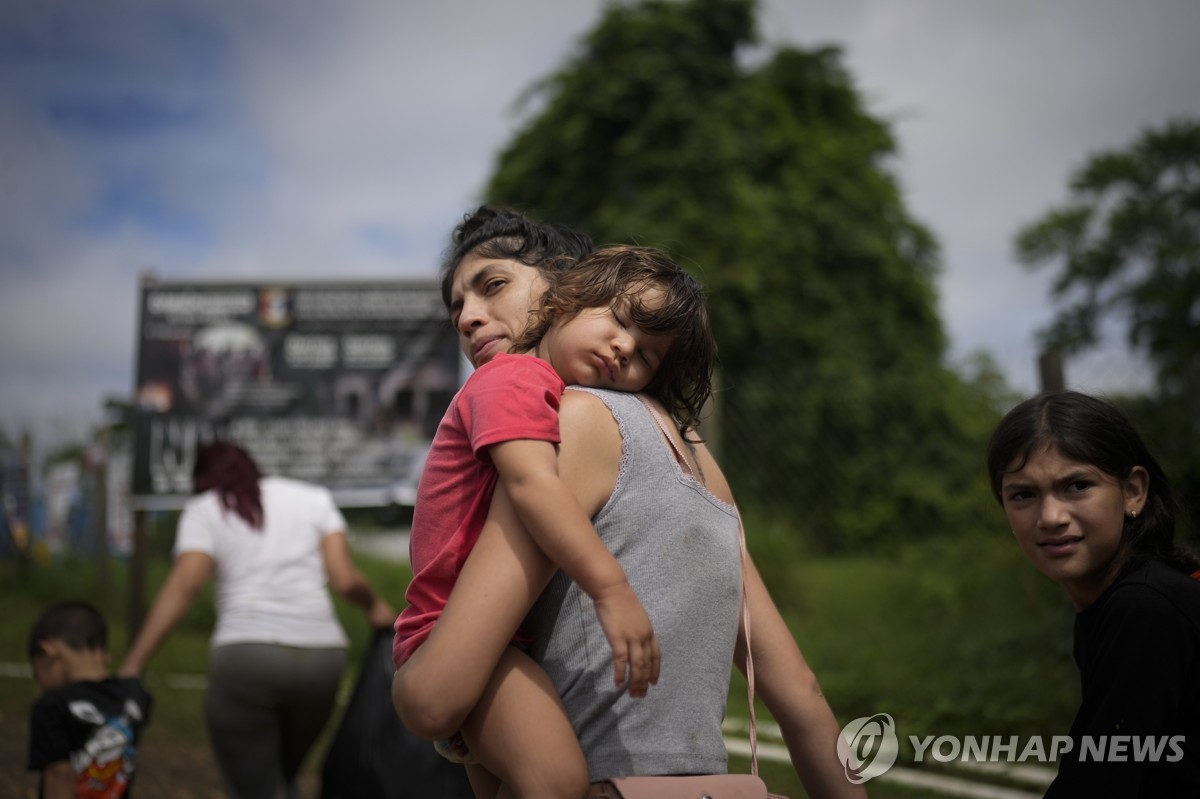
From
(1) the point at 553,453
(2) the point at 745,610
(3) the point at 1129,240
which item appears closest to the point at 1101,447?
(2) the point at 745,610

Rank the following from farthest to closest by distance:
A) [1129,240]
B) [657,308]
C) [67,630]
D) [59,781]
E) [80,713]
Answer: [1129,240] < [67,630] < [80,713] < [59,781] < [657,308]

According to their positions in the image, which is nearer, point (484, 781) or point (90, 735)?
point (484, 781)

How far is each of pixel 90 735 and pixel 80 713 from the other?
0.08 meters

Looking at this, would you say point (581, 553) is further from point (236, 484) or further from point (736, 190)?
point (736, 190)

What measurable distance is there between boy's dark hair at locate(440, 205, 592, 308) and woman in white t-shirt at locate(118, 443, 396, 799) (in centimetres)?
263

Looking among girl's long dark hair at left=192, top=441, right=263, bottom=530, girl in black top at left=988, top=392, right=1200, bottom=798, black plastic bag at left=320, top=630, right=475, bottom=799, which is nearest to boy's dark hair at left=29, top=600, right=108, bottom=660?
girl's long dark hair at left=192, top=441, right=263, bottom=530

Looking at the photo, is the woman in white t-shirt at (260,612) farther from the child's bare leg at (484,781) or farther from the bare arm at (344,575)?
the child's bare leg at (484,781)

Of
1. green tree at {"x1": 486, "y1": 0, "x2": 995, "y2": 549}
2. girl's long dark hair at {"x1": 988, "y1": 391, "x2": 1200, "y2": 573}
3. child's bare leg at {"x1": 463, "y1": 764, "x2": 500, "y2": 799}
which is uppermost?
green tree at {"x1": 486, "y1": 0, "x2": 995, "y2": 549}

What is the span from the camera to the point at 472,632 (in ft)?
5.18

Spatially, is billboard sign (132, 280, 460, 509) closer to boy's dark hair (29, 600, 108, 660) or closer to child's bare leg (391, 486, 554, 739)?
boy's dark hair (29, 600, 108, 660)

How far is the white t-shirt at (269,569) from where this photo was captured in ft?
15.0

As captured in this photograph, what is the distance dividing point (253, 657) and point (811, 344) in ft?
51.7

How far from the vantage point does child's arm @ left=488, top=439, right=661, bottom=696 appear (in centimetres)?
154

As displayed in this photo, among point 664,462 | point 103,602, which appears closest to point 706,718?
point 664,462
